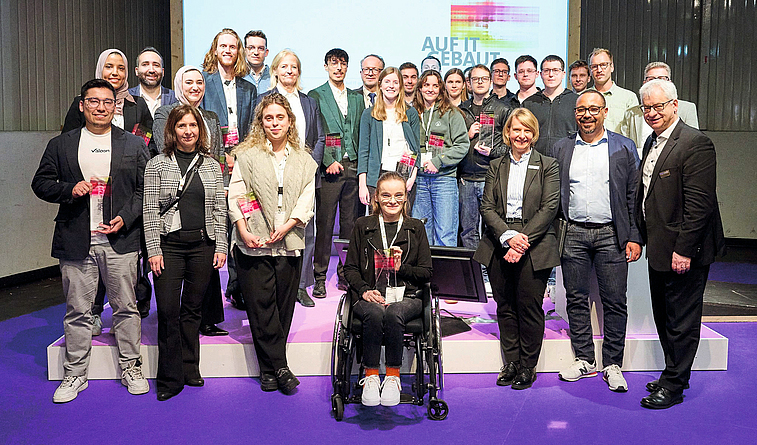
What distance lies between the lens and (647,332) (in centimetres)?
415

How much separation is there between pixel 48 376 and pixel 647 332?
11.4 ft

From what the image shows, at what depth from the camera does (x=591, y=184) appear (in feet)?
12.0

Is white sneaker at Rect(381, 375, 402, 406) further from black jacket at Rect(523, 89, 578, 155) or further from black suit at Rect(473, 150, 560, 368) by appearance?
black jacket at Rect(523, 89, 578, 155)

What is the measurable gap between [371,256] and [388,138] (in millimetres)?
1285

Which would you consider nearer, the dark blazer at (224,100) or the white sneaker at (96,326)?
the white sneaker at (96,326)

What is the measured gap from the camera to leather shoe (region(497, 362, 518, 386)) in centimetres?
377

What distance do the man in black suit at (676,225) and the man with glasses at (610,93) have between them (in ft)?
3.54

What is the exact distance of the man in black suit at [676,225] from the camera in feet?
10.9

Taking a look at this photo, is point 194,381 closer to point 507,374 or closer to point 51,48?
point 507,374

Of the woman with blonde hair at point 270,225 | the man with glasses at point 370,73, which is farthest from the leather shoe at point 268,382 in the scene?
the man with glasses at point 370,73

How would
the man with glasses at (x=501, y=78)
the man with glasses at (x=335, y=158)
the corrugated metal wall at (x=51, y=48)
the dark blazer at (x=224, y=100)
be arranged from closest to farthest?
the dark blazer at (x=224, y=100) → the man with glasses at (x=335, y=158) → the man with glasses at (x=501, y=78) → the corrugated metal wall at (x=51, y=48)

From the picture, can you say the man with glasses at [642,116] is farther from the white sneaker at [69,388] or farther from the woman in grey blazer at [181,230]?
the white sneaker at [69,388]

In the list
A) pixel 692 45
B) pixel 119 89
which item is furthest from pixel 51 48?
pixel 692 45

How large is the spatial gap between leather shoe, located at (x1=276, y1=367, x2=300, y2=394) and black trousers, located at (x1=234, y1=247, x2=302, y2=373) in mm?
44
